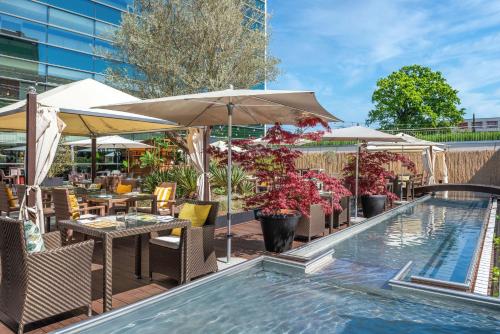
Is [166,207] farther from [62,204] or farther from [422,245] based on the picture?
[422,245]

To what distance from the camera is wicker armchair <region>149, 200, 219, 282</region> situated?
4.67 metres

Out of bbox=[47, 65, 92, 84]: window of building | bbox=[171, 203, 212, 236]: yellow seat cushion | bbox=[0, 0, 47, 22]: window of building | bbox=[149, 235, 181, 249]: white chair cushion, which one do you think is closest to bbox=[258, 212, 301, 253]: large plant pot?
bbox=[171, 203, 212, 236]: yellow seat cushion

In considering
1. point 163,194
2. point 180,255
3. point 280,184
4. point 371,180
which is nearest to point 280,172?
point 280,184

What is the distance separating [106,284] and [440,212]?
10.4 meters

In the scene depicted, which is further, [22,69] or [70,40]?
[70,40]

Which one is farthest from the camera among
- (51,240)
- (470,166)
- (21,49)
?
(470,166)

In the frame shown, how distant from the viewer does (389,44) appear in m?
20.0

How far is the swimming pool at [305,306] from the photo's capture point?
3.52m

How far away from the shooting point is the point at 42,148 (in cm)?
587

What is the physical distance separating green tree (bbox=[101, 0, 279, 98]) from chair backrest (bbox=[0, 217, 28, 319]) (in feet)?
29.6

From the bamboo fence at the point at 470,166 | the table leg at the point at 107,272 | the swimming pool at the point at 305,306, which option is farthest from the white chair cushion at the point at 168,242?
the bamboo fence at the point at 470,166

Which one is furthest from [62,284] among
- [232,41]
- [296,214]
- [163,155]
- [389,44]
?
[389,44]

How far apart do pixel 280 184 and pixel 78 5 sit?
17.0 m

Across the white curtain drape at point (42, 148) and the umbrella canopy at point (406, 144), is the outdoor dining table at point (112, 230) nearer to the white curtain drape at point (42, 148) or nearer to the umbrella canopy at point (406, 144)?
the white curtain drape at point (42, 148)
